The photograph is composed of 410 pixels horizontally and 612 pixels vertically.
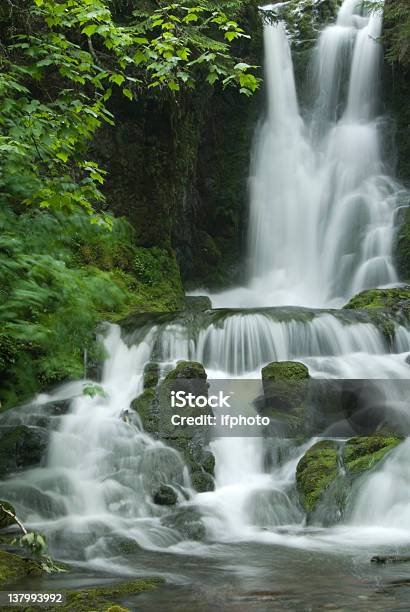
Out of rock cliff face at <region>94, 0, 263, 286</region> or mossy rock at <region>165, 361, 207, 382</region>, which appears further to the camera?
rock cliff face at <region>94, 0, 263, 286</region>

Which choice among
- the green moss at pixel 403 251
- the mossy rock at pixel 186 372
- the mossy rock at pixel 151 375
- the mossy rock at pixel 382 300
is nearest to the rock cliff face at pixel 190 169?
the green moss at pixel 403 251

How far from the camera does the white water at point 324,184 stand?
55.3 ft

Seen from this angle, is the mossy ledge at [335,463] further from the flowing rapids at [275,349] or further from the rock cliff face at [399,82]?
the rock cliff face at [399,82]

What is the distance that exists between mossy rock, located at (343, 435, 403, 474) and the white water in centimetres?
836

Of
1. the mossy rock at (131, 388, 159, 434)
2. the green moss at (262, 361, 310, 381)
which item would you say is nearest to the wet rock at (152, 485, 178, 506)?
the mossy rock at (131, 388, 159, 434)

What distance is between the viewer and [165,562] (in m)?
5.26

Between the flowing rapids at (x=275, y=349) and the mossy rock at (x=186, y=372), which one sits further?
the mossy rock at (x=186, y=372)

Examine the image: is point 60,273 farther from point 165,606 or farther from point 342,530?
point 342,530

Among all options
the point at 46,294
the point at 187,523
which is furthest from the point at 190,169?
the point at 46,294

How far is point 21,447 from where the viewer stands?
7.34m

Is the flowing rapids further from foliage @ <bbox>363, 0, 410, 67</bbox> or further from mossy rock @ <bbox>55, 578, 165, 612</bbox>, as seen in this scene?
mossy rock @ <bbox>55, 578, 165, 612</bbox>

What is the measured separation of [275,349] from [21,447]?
4879mm

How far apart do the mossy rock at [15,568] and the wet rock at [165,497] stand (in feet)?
8.58

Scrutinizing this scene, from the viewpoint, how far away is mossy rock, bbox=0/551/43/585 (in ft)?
13.2
